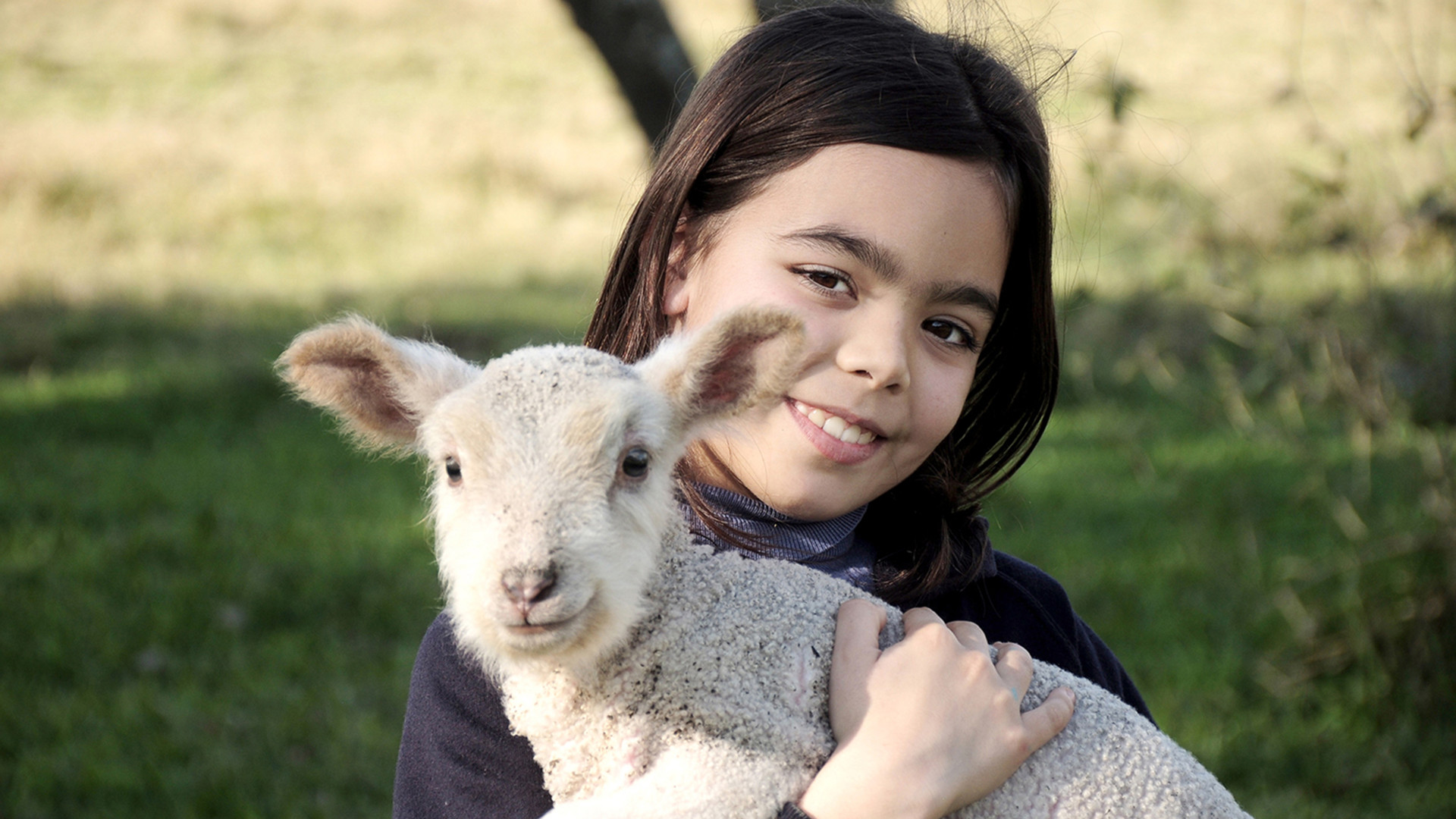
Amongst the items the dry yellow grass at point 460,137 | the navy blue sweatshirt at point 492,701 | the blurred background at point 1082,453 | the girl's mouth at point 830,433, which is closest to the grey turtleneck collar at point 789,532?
the navy blue sweatshirt at point 492,701

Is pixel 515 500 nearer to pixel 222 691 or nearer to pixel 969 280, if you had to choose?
pixel 969 280

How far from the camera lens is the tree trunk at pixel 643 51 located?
4094mm

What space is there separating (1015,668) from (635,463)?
74cm

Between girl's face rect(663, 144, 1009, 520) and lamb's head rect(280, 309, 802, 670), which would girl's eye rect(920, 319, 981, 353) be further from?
lamb's head rect(280, 309, 802, 670)

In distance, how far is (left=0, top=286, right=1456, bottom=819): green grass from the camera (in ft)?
14.3

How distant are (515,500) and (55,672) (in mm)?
4035

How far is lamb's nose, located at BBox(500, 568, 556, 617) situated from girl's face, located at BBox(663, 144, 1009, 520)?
0.57 m

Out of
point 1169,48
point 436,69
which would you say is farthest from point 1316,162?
point 436,69

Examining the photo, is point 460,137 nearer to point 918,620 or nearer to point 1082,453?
point 1082,453

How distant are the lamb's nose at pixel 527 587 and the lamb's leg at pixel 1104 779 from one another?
782 mm

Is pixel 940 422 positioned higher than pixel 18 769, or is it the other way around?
pixel 940 422

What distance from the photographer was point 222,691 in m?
4.80

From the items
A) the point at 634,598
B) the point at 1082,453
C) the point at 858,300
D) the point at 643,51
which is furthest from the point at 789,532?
the point at 1082,453

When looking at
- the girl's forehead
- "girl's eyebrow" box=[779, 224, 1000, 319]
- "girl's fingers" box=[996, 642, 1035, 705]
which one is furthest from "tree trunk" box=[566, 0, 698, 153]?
"girl's fingers" box=[996, 642, 1035, 705]
